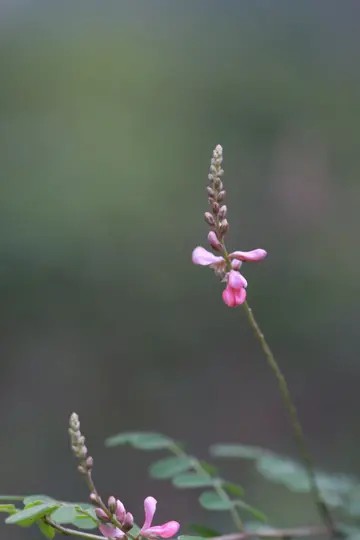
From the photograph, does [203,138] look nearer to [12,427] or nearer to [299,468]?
[12,427]

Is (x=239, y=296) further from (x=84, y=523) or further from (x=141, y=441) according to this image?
(x=141, y=441)

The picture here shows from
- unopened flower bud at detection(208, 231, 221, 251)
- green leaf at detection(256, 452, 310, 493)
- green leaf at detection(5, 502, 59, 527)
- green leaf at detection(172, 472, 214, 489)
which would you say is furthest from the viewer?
green leaf at detection(256, 452, 310, 493)

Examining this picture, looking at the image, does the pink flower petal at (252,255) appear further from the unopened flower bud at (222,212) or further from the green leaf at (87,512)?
the green leaf at (87,512)

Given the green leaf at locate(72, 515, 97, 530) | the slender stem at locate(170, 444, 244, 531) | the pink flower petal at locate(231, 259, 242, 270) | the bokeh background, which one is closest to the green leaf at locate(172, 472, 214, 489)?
the slender stem at locate(170, 444, 244, 531)

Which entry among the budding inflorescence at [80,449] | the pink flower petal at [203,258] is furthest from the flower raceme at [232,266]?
the budding inflorescence at [80,449]

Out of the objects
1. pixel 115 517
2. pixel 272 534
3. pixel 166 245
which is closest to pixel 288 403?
pixel 272 534

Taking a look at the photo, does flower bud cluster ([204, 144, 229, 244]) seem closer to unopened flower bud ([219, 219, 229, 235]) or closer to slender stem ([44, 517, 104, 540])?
unopened flower bud ([219, 219, 229, 235])
